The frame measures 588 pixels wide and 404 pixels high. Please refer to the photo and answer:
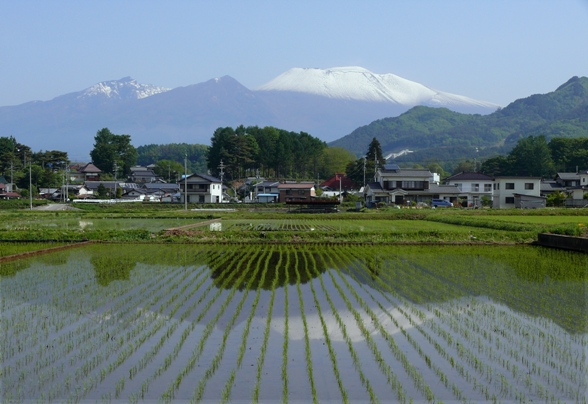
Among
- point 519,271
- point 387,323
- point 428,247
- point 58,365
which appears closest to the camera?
point 58,365

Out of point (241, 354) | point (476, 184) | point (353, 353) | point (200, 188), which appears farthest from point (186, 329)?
point (200, 188)

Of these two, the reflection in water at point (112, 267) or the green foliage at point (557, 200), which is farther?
the green foliage at point (557, 200)

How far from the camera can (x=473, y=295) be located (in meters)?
10.4

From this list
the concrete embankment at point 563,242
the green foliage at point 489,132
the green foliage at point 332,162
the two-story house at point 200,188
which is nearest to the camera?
the concrete embankment at point 563,242

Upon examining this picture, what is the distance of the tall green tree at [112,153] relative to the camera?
76.6 metres

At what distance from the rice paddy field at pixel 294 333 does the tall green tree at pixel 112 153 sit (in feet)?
214

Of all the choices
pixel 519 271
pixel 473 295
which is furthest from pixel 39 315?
pixel 519 271

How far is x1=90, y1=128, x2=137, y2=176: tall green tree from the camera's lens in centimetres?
7662

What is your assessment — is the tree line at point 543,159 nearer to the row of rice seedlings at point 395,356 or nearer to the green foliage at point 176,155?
the row of rice seedlings at point 395,356

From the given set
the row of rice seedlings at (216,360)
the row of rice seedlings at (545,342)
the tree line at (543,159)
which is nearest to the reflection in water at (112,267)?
the row of rice seedlings at (216,360)

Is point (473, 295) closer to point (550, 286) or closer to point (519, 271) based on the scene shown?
point (550, 286)

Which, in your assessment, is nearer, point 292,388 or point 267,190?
point 292,388

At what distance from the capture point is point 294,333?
25.2 feet

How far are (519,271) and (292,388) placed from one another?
894 cm
